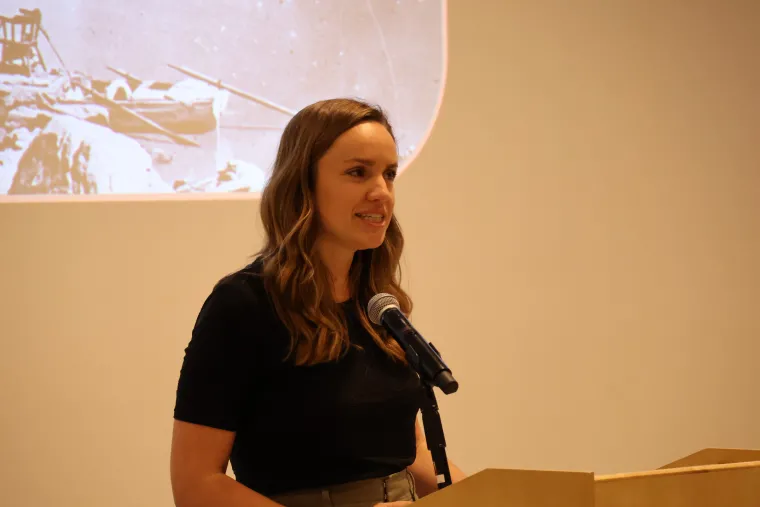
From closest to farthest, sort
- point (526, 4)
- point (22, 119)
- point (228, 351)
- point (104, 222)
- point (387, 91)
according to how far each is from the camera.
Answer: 1. point (228, 351)
2. point (22, 119)
3. point (104, 222)
4. point (387, 91)
5. point (526, 4)

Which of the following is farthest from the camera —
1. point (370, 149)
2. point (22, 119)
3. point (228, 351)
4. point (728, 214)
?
point (728, 214)

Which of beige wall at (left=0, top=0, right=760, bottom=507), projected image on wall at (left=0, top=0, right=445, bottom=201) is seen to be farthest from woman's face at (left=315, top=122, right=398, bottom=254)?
beige wall at (left=0, top=0, right=760, bottom=507)

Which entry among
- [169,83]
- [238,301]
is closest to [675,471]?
[238,301]

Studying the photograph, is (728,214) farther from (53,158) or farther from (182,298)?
(53,158)

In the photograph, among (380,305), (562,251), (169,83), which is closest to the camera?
(380,305)

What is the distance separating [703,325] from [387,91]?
1626 mm

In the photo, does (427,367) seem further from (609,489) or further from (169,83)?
(169,83)

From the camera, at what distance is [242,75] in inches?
99.6

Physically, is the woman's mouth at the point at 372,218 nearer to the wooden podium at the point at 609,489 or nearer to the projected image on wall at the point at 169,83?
the wooden podium at the point at 609,489

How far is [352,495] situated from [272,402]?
0.20 meters

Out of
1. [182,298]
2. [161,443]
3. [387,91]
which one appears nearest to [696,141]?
[387,91]

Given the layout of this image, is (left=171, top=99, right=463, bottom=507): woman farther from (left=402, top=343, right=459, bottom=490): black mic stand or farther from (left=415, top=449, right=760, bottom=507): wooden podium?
(left=415, top=449, right=760, bottom=507): wooden podium

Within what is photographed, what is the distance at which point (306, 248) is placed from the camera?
4.71 feet

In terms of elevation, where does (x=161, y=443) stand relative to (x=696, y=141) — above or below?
below
